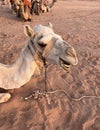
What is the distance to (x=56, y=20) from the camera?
1038 cm

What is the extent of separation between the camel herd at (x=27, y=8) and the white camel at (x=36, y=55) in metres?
6.68

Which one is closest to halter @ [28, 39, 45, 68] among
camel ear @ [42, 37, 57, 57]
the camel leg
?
camel ear @ [42, 37, 57, 57]

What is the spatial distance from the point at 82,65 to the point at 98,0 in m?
12.0

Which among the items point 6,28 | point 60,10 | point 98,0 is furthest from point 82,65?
point 98,0

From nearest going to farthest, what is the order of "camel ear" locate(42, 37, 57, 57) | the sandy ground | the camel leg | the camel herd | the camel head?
the camel head
"camel ear" locate(42, 37, 57, 57)
the sandy ground
the camel leg
the camel herd

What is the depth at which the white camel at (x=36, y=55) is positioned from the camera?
321cm

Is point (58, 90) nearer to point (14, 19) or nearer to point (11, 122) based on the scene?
point (11, 122)

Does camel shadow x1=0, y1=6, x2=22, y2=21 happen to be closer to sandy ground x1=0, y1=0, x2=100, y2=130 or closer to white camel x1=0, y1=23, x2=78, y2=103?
sandy ground x1=0, y1=0, x2=100, y2=130

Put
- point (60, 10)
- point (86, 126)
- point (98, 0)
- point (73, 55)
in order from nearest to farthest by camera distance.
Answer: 1. point (73, 55)
2. point (86, 126)
3. point (60, 10)
4. point (98, 0)

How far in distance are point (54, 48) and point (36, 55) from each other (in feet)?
1.10

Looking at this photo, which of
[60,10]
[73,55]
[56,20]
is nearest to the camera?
[73,55]

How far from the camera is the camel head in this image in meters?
3.14

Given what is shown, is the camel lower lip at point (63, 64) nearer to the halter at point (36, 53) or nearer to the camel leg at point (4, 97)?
the halter at point (36, 53)

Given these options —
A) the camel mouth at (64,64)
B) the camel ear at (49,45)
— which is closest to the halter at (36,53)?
the camel ear at (49,45)
